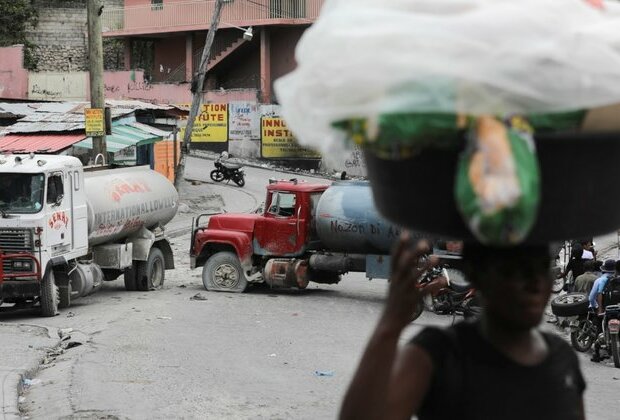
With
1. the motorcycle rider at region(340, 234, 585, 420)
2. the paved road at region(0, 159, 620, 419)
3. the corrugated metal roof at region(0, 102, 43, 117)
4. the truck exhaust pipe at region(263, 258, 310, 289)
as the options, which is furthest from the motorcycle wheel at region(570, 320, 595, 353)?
the corrugated metal roof at region(0, 102, 43, 117)

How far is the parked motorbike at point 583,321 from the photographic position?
15.0m

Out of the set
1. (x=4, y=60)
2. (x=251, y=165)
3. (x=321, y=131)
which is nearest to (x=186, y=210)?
(x=251, y=165)

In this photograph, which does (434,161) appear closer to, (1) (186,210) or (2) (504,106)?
(2) (504,106)

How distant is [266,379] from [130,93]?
34.8 meters

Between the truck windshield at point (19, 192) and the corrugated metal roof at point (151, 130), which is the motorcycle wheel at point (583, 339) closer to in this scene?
the truck windshield at point (19, 192)

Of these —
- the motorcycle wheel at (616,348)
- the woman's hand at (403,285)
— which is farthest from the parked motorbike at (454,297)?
the woman's hand at (403,285)

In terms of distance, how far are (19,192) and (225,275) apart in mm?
5001

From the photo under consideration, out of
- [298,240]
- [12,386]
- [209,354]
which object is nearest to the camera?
[12,386]

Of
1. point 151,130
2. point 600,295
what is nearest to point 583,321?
point 600,295

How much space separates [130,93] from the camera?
A: 4550 cm

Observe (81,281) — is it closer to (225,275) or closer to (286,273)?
(225,275)

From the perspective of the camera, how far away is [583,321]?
15836 millimetres

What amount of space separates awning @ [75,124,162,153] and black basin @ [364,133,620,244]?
2426 cm

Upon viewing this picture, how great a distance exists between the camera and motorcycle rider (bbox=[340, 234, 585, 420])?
274cm
